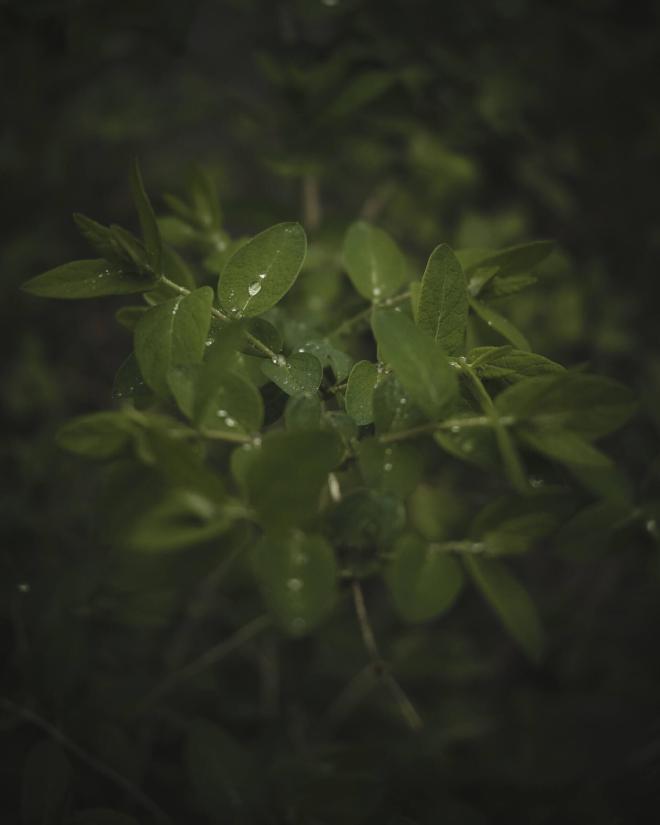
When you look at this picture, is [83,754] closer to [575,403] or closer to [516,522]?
[516,522]

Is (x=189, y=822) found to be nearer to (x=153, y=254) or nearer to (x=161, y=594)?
(x=161, y=594)

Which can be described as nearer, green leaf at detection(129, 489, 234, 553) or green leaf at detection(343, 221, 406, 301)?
green leaf at detection(129, 489, 234, 553)

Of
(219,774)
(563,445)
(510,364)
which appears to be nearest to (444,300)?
(510,364)

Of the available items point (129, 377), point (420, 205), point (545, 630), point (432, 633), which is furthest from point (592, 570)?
point (129, 377)

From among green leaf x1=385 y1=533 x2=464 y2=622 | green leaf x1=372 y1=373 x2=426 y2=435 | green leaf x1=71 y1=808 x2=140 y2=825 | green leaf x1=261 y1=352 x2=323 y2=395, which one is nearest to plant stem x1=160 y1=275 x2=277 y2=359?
green leaf x1=261 y1=352 x2=323 y2=395

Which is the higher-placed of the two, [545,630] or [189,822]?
[189,822]

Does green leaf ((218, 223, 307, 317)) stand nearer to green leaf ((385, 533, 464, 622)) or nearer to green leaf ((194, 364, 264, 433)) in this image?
green leaf ((194, 364, 264, 433))
